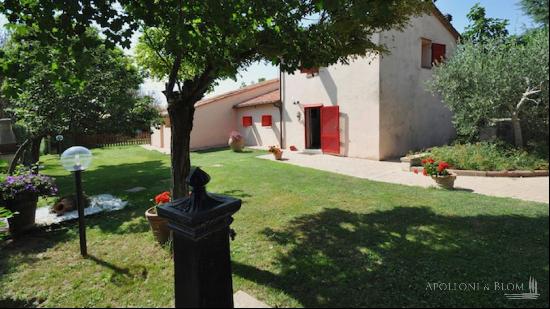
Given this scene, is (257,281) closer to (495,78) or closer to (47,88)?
(47,88)

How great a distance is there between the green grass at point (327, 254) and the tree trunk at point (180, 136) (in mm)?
931

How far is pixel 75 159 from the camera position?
393 centimetres

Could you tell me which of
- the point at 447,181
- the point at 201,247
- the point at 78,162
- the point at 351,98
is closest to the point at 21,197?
the point at 78,162

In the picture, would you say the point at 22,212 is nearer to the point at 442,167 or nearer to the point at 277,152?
the point at 442,167

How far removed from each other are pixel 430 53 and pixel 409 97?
249cm

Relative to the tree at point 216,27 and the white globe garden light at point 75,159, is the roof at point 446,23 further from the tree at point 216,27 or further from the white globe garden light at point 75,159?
the white globe garden light at point 75,159

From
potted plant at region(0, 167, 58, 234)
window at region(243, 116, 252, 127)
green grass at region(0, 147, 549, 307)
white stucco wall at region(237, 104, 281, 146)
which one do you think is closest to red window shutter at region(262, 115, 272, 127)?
white stucco wall at region(237, 104, 281, 146)

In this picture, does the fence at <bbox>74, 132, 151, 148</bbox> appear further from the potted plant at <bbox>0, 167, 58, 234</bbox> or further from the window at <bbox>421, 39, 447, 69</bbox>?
the window at <bbox>421, 39, 447, 69</bbox>

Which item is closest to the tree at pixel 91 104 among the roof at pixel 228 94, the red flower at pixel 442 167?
the red flower at pixel 442 167

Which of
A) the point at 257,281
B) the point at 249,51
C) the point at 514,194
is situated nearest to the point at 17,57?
the point at 249,51

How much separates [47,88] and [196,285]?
7925mm

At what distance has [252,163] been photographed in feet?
38.0

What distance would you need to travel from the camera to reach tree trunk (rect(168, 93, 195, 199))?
3.89 m

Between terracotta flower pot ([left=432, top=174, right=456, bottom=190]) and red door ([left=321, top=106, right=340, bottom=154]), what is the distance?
6.25 m
